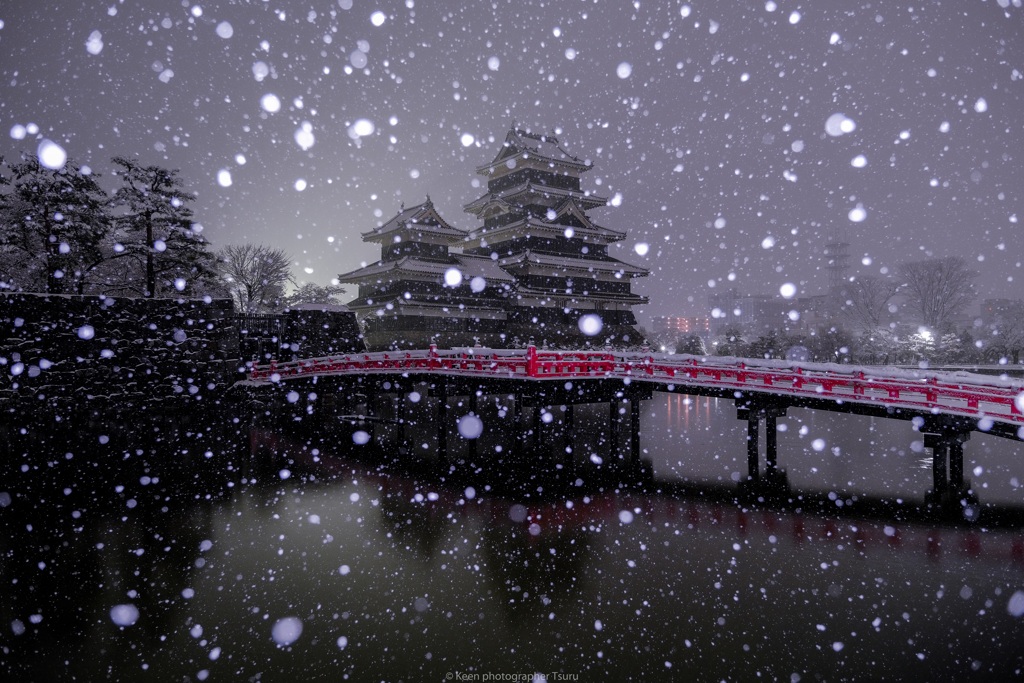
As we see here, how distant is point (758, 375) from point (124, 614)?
1448cm

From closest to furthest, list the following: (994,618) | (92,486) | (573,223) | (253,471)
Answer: (994,618)
(92,486)
(253,471)
(573,223)

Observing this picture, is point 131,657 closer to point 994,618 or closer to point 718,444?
point 994,618

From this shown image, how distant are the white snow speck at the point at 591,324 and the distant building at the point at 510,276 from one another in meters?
0.06

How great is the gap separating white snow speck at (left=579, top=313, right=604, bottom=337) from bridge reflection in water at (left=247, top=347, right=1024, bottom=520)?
922 centimetres

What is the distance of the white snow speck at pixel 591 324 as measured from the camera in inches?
1315

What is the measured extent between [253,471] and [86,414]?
1116 centimetres

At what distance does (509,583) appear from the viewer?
9234 mm

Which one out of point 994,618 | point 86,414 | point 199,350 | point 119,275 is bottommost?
point 994,618

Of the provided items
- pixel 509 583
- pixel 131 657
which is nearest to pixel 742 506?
pixel 509 583

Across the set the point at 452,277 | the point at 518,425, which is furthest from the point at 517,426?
the point at 452,277

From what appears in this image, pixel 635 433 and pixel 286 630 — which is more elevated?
pixel 635 433

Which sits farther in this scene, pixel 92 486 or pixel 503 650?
pixel 92 486

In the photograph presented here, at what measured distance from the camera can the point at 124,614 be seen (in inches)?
320

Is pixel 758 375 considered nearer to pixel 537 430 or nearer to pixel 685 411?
pixel 537 430
